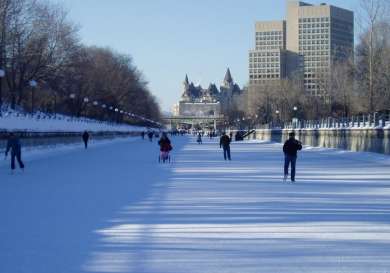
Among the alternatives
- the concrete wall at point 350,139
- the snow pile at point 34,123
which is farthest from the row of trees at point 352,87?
the snow pile at point 34,123

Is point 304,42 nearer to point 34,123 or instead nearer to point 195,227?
point 34,123

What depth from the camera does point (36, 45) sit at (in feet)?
176

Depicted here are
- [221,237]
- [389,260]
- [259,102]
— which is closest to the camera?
[389,260]

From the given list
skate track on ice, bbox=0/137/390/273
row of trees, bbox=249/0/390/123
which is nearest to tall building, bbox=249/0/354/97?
row of trees, bbox=249/0/390/123

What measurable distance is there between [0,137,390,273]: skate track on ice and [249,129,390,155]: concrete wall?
15.2 metres

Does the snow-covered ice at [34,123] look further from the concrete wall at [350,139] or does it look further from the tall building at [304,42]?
the tall building at [304,42]

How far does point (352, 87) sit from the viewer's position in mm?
67062

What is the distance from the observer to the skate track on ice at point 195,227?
702cm

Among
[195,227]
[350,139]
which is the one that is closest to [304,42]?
[350,139]

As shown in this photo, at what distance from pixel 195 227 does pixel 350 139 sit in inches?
1269

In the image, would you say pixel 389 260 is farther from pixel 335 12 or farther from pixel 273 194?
pixel 335 12

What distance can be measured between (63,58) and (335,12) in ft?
350

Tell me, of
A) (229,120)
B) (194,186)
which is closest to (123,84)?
(229,120)

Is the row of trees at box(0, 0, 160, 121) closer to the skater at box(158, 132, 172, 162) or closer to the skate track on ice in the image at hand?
the skater at box(158, 132, 172, 162)
